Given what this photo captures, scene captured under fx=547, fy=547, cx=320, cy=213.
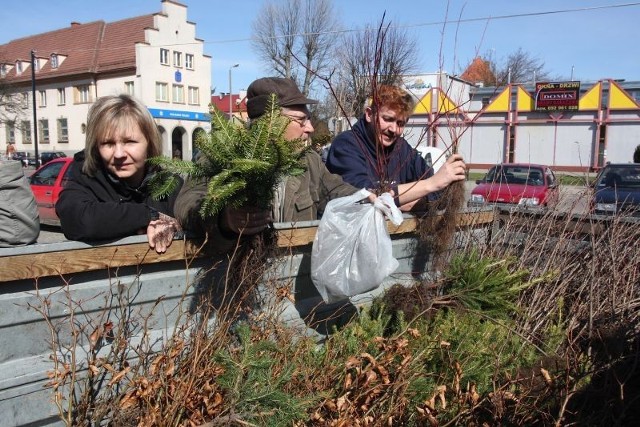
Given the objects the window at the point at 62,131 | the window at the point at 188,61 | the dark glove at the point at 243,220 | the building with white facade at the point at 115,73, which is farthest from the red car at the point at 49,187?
the window at the point at 62,131

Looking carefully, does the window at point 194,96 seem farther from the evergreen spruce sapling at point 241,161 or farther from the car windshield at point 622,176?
the evergreen spruce sapling at point 241,161

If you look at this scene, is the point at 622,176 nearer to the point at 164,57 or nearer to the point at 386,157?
the point at 386,157

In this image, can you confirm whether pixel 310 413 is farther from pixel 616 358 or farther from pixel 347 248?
pixel 616 358

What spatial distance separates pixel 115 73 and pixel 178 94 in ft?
15.8

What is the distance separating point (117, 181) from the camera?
2.36m

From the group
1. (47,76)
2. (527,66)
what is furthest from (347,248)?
(527,66)

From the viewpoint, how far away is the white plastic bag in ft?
8.30

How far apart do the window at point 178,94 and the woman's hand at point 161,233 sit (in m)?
42.1

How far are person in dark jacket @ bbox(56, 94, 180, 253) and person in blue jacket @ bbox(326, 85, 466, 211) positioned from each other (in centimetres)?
121

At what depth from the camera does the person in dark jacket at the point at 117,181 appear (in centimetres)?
202

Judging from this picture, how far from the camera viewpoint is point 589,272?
3459 millimetres

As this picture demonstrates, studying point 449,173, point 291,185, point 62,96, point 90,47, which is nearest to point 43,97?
point 62,96

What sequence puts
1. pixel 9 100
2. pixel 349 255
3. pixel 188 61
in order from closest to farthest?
pixel 349 255 < pixel 9 100 < pixel 188 61

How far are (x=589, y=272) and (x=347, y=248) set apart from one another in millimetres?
1833
